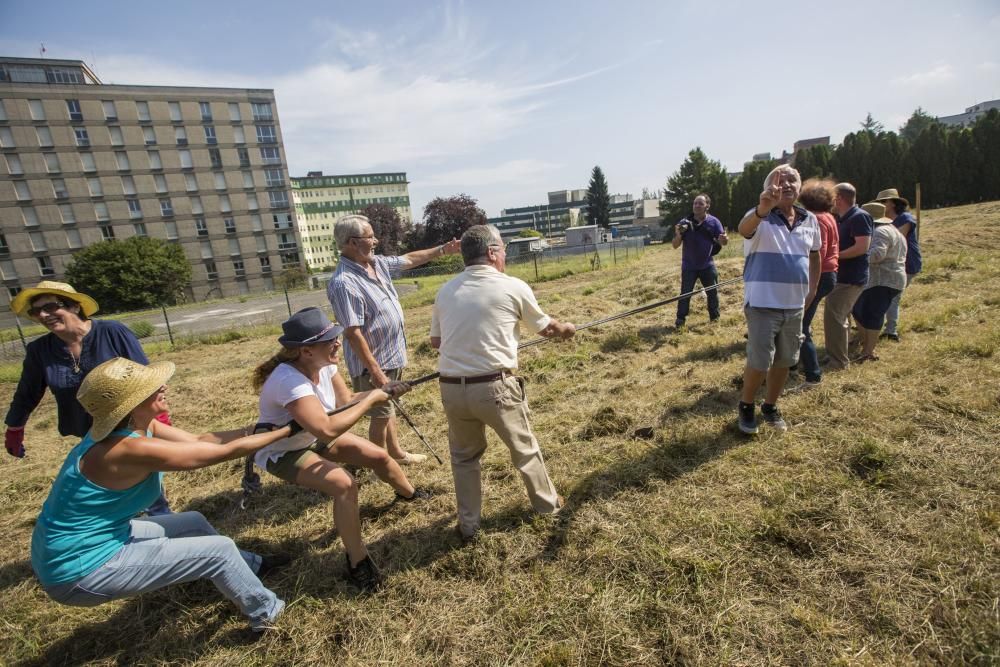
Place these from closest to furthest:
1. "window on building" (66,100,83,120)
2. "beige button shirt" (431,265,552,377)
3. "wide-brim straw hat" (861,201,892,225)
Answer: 1. "beige button shirt" (431,265,552,377)
2. "wide-brim straw hat" (861,201,892,225)
3. "window on building" (66,100,83,120)

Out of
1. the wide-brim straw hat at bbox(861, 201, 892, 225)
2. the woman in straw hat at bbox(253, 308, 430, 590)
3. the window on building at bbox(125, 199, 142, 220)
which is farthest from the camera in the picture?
the window on building at bbox(125, 199, 142, 220)

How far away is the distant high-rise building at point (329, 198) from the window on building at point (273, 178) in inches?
1729

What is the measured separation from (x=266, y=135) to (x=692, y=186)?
1855 inches

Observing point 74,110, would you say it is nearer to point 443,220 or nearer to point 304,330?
point 443,220

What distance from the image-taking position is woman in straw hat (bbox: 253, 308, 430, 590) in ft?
8.72

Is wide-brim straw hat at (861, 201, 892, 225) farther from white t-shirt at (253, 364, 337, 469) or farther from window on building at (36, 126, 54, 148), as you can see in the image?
window on building at (36, 126, 54, 148)

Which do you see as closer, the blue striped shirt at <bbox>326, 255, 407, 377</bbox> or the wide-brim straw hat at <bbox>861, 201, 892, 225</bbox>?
the blue striped shirt at <bbox>326, 255, 407, 377</bbox>

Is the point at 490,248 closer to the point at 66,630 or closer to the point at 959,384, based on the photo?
the point at 66,630

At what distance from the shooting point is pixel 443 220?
5581cm

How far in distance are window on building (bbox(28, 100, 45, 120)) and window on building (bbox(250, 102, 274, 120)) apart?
18.2 meters

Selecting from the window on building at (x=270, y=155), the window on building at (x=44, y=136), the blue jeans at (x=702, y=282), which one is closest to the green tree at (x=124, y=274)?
the window on building at (x=44, y=136)

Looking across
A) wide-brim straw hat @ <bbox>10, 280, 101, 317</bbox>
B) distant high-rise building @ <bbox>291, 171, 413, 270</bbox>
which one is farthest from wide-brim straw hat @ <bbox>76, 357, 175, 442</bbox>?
distant high-rise building @ <bbox>291, 171, 413, 270</bbox>

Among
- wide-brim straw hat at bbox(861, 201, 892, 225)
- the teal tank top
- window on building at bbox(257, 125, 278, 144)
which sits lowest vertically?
the teal tank top

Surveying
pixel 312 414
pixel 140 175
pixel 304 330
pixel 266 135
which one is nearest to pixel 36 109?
pixel 140 175
